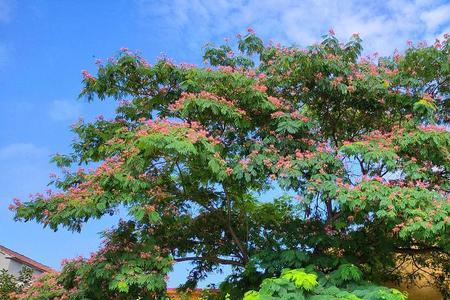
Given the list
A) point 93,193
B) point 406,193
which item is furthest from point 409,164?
point 93,193

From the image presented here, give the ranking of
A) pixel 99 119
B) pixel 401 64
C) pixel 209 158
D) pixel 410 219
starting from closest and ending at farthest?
pixel 410 219, pixel 209 158, pixel 401 64, pixel 99 119

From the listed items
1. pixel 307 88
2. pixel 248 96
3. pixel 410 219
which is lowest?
pixel 410 219

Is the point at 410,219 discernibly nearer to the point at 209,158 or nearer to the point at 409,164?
the point at 409,164

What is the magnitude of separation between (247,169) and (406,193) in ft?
7.67

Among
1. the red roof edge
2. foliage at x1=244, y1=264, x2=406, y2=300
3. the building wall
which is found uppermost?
the red roof edge

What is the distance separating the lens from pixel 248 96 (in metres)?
9.02

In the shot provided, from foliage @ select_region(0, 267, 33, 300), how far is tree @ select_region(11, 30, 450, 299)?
4.25 meters

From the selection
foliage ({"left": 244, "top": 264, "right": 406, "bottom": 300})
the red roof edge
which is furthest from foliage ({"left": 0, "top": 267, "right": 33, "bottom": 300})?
foliage ({"left": 244, "top": 264, "right": 406, "bottom": 300})

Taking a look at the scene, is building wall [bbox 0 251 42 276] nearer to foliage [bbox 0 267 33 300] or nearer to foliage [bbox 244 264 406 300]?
foliage [bbox 0 267 33 300]

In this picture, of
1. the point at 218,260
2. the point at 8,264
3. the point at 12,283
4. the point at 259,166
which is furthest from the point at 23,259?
the point at 259,166

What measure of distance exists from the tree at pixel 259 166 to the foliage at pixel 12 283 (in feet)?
14.0

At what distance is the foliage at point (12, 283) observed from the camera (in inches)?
525

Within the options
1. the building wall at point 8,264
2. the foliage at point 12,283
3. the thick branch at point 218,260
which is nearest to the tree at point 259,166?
the thick branch at point 218,260

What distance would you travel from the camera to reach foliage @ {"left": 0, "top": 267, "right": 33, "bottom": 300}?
13.3 metres
